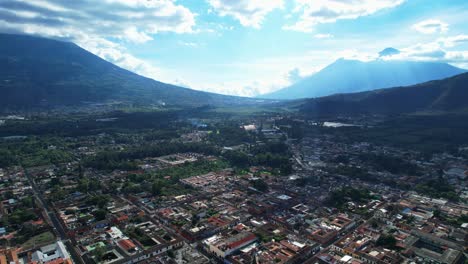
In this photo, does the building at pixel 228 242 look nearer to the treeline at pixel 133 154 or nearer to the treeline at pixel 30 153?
the treeline at pixel 133 154

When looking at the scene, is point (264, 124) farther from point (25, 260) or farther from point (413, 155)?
point (25, 260)

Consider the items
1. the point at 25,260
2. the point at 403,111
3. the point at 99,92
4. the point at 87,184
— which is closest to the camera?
the point at 25,260

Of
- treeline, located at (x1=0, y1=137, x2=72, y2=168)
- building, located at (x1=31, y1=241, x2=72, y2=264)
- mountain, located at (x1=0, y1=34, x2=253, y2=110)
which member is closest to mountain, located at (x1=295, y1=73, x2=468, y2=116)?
mountain, located at (x1=0, y1=34, x2=253, y2=110)

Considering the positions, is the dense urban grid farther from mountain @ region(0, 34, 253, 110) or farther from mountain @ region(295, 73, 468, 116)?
mountain @ region(0, 34, 253, 110)

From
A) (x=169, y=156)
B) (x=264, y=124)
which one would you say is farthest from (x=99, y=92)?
(x=169, y=156)

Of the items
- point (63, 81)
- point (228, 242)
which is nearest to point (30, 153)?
point (228, 242)
